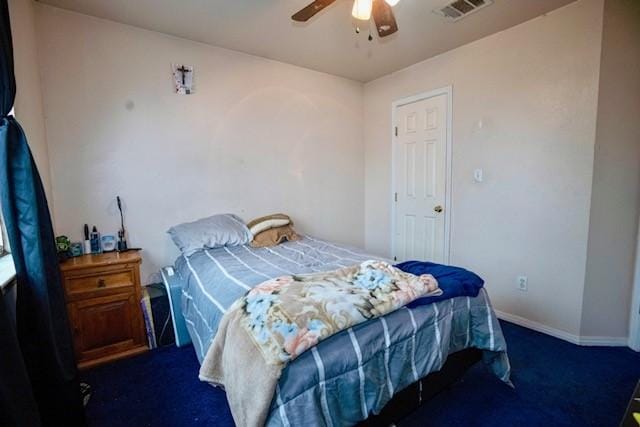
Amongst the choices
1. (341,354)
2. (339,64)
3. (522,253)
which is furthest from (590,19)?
(341,354)

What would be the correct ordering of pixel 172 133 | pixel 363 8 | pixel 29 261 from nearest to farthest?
pixel 29 261
pixel 363 8
pixel 172 133

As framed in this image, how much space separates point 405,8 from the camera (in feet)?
7.52

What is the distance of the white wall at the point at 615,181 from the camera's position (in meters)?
2.15

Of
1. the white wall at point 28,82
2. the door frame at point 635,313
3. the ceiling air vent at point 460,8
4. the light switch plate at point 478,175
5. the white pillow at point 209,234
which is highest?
the ceiling air vent at point 460,8

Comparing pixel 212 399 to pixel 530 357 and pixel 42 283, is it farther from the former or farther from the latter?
pixel 530 357

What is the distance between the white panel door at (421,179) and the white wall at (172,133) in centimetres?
76

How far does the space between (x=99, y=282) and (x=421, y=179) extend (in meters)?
3.04

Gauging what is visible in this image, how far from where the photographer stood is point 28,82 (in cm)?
196

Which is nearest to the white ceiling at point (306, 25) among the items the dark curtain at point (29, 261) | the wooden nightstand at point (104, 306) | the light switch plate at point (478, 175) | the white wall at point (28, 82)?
the white wall at point (28, 82)

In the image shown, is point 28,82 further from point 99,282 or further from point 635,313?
point 635,313

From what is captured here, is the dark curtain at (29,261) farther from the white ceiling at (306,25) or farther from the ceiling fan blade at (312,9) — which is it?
the ceiling fan blade at (312,9)

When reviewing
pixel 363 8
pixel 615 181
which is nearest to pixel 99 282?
pixel 363 8

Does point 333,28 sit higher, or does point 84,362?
point 333,28

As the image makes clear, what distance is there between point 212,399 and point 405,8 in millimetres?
2942
